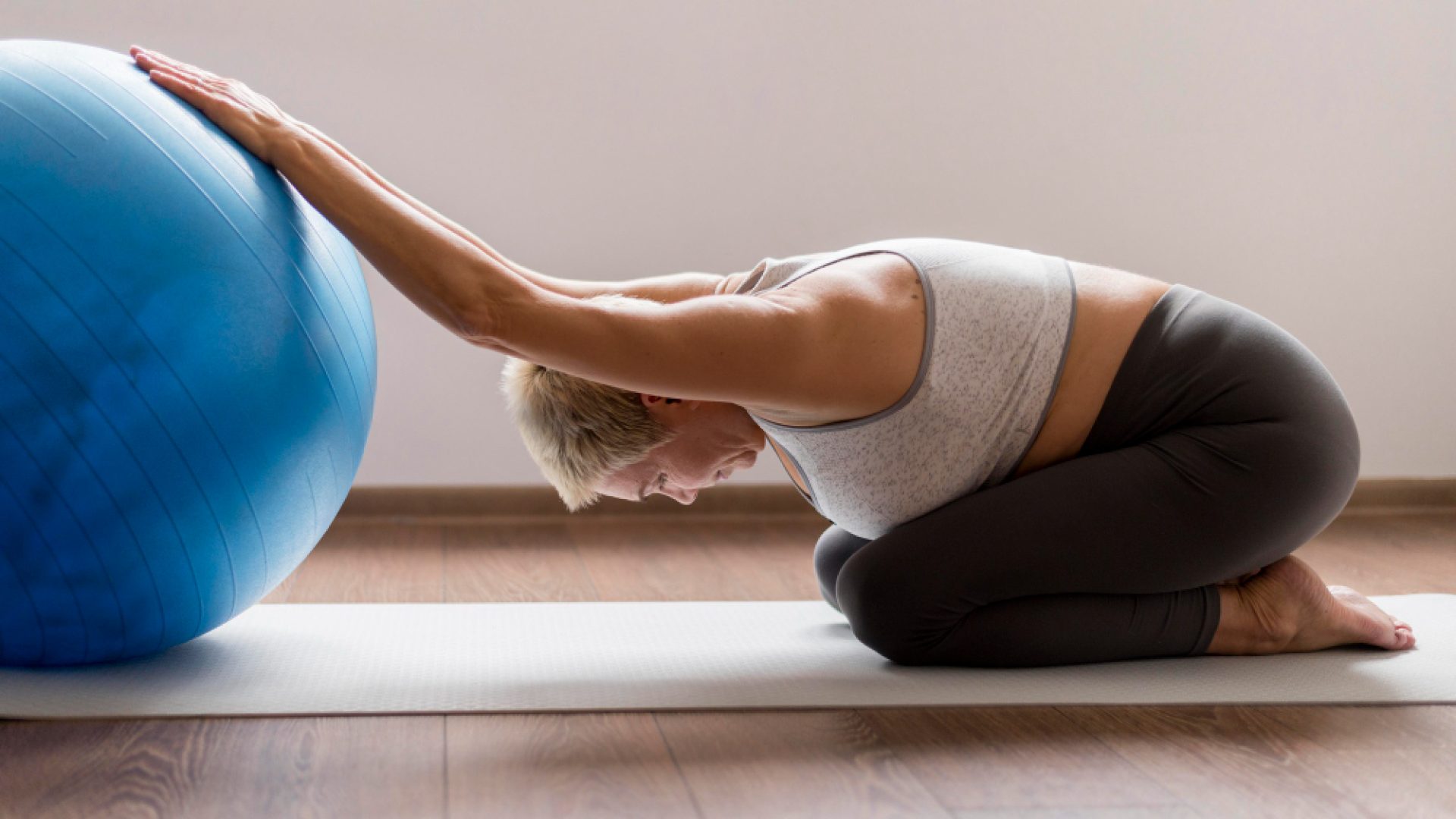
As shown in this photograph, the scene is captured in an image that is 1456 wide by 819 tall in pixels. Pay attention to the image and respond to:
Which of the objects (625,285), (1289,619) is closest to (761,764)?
(625,285)

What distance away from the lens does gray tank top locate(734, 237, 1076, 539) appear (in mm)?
1652

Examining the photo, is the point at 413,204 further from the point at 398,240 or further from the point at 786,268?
the point at 786,268

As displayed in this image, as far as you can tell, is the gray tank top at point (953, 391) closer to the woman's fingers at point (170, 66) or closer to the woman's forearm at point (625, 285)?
the woman's forearm at point (625, 285)

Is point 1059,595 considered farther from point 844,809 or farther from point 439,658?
point 439,658

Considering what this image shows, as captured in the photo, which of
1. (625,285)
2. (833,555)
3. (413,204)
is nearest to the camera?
(413,204)

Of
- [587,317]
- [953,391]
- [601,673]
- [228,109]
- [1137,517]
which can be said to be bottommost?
[601,673]

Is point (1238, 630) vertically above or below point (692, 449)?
below

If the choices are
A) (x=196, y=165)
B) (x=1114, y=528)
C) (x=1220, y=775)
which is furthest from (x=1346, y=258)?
(x=196, y=165)

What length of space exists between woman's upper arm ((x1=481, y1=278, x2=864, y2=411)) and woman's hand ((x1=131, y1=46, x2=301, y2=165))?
1.29 feet

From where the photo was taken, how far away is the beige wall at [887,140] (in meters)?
2.85

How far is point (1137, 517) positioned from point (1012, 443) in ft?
0.64

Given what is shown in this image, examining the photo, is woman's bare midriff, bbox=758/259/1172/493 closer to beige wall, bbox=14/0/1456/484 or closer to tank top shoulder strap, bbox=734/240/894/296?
tank top shoulder strap, bbox=734/240/894/296

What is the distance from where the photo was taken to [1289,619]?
1.86m

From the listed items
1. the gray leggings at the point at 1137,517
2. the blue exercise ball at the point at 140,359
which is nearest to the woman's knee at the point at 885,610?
the gray leggings at the point at 1137,517
